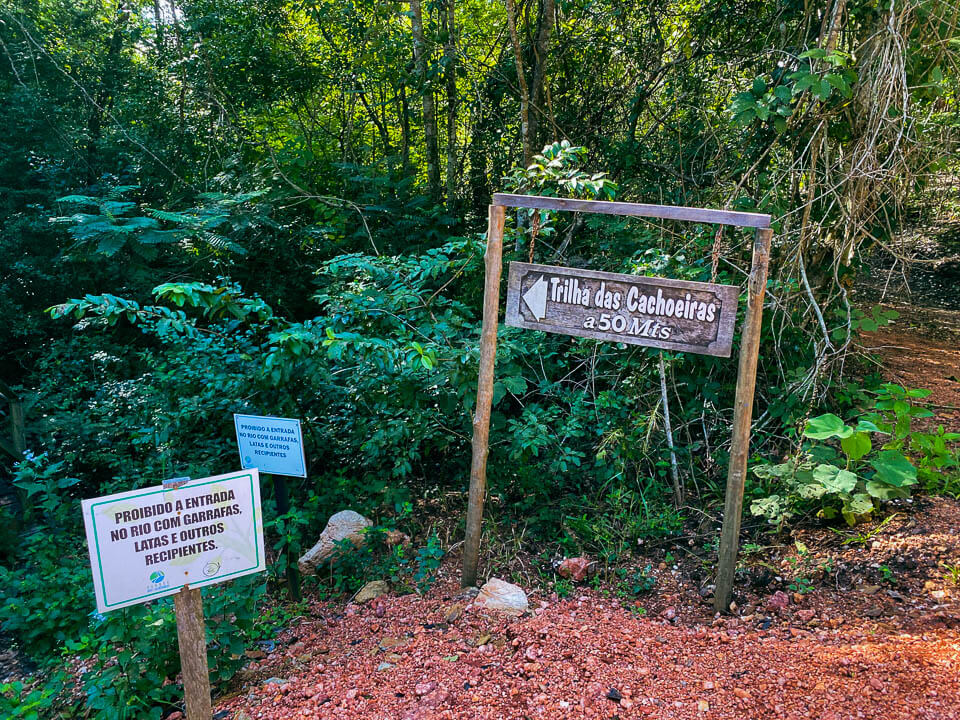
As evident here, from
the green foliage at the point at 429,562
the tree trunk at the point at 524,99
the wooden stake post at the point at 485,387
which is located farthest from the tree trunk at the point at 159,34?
the green foliage at the point at 429,562

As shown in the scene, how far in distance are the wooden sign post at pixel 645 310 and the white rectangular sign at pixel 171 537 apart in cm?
136

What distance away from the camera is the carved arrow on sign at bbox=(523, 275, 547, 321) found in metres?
3.38

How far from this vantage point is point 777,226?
480 centimetres

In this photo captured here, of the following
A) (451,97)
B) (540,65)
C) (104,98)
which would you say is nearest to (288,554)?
(540,65)

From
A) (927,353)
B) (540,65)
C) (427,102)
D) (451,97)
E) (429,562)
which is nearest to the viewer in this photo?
(429,562)

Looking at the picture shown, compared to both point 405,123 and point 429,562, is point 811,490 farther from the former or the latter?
point 405,123

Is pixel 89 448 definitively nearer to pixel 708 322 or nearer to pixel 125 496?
pixel 125 496

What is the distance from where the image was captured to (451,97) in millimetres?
7887

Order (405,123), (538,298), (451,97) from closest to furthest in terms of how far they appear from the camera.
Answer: (538,298)
(451,97)
(405,123)

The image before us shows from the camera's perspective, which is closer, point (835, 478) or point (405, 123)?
point (835, 478)

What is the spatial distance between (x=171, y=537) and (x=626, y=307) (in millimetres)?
2222

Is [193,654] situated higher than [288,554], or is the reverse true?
[193,654]

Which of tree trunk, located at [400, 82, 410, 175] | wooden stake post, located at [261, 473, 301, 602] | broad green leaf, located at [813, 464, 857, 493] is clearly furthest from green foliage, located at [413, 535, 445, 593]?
tree trunk, located at [400, 82, 410, 175]

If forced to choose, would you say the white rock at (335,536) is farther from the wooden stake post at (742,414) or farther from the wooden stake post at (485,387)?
the wooden stake post at (742,414)
